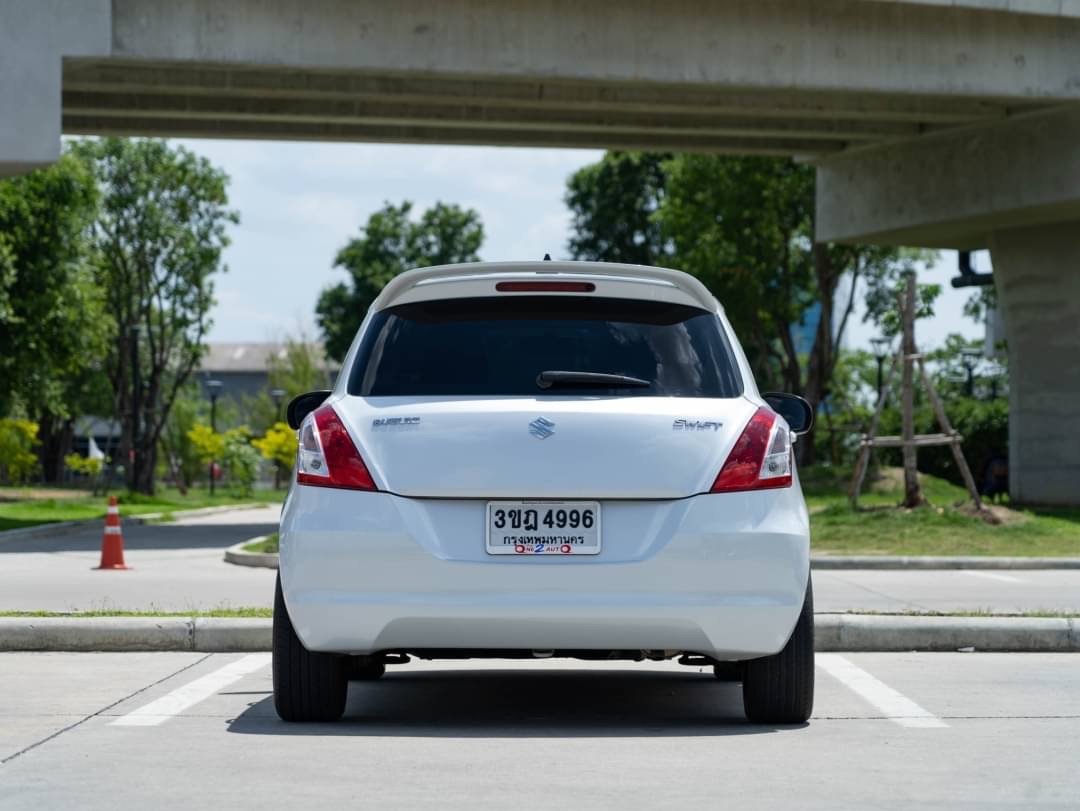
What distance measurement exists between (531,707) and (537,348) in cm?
174

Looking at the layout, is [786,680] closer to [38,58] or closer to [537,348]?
[537,348]

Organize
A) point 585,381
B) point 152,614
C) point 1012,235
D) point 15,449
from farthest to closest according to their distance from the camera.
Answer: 1. point 15,449
2. point 1012,235
3. point 152,614
4. point 585,381

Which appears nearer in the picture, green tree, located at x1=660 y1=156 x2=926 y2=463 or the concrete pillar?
the concrete pillar

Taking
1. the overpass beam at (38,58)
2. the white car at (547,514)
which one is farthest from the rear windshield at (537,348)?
the overpass beam at (38,58)

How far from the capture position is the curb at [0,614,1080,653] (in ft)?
33.0

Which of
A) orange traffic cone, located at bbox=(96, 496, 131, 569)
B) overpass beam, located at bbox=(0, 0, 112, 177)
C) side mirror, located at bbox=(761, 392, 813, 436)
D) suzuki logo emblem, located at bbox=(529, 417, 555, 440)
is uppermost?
overpass beam, located at bbox=(0, 0, 112, 177)

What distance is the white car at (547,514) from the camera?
257 inches

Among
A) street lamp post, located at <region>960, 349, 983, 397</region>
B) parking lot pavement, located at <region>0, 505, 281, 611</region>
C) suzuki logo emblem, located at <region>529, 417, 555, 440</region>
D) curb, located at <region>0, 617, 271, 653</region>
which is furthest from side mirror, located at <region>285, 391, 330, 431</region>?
street lamp post, located at <region>960, 349, 983, 397</region>

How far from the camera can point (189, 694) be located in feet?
26.6

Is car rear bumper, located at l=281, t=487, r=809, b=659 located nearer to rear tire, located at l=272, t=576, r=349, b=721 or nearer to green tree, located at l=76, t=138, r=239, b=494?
rear tire, located at l=272, t=576, r=349, b=721

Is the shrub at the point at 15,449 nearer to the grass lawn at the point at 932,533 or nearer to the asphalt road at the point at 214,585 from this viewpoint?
the asphalt road at the point at 214,585

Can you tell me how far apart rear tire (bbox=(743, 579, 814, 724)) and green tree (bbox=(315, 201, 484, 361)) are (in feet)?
234

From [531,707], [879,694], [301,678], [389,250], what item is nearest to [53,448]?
[389,250]

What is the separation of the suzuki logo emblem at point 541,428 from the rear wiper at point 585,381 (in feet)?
0.79
